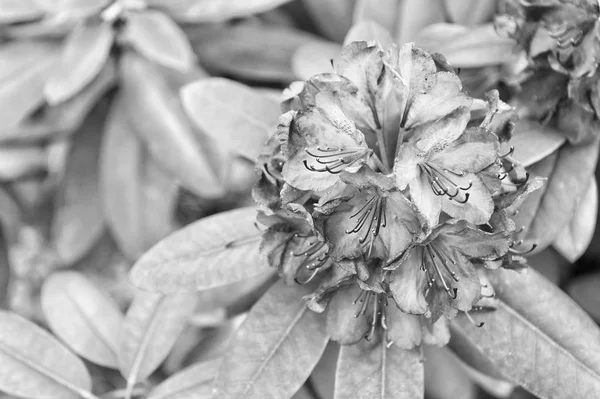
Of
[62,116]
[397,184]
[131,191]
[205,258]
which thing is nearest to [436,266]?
[397,184]

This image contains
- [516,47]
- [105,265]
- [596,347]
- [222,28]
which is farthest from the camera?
[105,265]

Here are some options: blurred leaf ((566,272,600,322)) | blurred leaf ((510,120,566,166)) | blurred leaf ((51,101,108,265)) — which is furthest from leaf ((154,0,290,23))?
blurred leaf ((566,272,600,322))

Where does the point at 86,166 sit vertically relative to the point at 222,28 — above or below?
below

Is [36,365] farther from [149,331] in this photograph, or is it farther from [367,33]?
[367,33]

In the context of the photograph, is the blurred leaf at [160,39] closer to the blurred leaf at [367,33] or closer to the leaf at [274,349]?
the blurred leaf at [367,33]

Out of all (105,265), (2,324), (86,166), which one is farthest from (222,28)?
(2,324)

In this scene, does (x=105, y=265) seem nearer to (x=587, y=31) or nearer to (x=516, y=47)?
(x=516, y=47)

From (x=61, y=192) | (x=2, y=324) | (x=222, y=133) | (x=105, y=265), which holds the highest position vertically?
(x=222, y=133)
